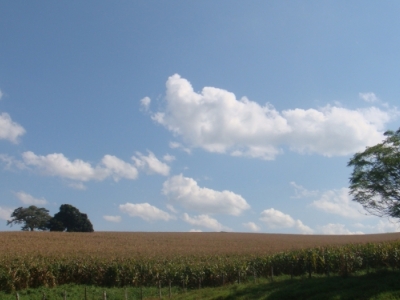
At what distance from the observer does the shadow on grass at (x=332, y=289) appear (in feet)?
62.4

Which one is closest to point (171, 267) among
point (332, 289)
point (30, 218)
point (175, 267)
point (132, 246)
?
point (175, 267)

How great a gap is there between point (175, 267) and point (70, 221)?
5756 cm

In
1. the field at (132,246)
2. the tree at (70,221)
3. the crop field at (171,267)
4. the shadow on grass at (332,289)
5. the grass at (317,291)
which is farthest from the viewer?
the tree at (70,221)

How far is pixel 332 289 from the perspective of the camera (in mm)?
21078

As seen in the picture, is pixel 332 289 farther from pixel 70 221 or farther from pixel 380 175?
pixel 70 221

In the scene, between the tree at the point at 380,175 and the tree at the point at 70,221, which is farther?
the tree at the point at 70,221

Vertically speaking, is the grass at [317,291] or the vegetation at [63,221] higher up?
the vegetation at [63,221]

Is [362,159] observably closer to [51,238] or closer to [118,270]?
[118,270]

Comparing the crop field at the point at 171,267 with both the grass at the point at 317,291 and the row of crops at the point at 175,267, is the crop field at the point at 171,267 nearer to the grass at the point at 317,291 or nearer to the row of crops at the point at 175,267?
the row of crops at the point at 175,267

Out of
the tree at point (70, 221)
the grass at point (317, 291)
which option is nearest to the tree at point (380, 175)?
the grass at point (317, 291)

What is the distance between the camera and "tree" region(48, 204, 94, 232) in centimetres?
8469

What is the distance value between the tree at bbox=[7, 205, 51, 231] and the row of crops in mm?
64282

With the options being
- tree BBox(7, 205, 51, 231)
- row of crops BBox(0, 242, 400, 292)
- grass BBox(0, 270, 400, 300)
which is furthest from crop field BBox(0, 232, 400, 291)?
tree BBox(7, 205, 51, 231)

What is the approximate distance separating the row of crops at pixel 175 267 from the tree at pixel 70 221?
50.9 m
